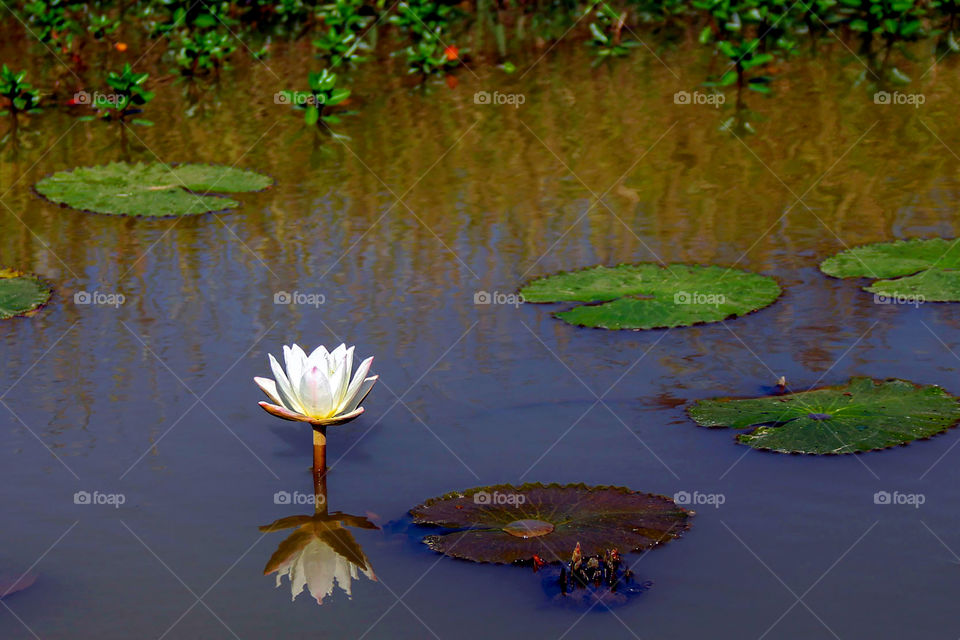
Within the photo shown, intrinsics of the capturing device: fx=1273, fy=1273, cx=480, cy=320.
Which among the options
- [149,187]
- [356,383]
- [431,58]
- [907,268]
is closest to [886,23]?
[431,58]

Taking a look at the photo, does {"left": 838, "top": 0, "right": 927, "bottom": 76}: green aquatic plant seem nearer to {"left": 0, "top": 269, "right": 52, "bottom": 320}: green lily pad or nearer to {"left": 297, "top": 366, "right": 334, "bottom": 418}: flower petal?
{"left": 0, "top": 269, "right": 52, "bottom": 320}: green lily pad

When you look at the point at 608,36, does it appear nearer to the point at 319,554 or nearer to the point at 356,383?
the point at 356,383

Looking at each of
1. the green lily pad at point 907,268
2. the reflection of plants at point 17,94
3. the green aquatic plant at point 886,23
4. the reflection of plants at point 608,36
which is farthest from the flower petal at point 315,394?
the green aquatic plant at point 886,23

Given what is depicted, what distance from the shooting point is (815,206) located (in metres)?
7.54

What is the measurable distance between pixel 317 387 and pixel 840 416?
1924 mm

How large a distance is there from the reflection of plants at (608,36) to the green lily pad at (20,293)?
7270mm

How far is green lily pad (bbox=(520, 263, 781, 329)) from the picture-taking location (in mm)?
5855

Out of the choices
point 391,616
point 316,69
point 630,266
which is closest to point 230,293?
point 630,266

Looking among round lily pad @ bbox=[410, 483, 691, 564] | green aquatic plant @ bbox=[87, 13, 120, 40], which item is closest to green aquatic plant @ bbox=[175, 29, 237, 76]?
green aquatic plant @ bbox=[87, 13, 120, 40]

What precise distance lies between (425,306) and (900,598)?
315cm

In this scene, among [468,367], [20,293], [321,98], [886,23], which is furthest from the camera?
[886,23]

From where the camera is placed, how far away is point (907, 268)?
625 centimetres

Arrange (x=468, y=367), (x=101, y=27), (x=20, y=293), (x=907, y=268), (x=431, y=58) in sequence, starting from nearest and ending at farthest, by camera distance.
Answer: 1. (x=468, y=367)
2. (x=907, y=268)
3. (x=20, y=293)
4. (x=431, y=58)
5. (x=101, y=27)

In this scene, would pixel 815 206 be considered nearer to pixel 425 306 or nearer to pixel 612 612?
pixel 425 306
